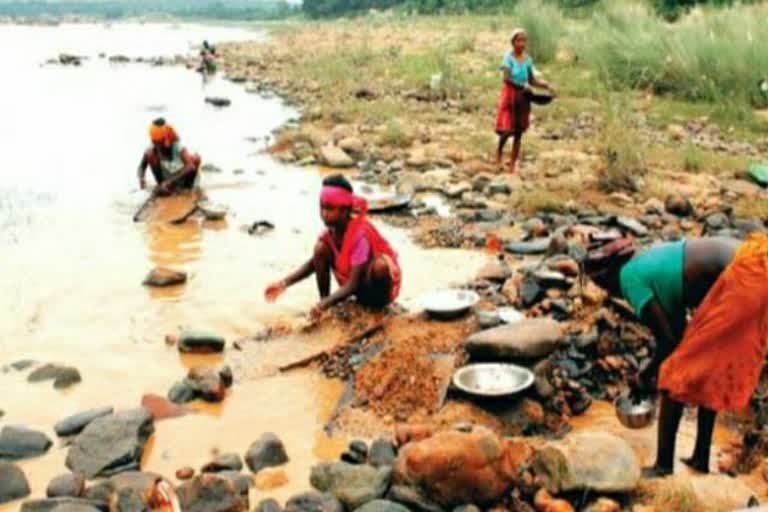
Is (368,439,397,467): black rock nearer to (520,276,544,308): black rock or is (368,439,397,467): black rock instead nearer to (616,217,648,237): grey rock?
(520,276,544,308): black rock

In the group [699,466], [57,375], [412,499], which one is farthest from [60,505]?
[699,466]

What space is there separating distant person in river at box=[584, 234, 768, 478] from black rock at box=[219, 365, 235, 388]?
2252mm

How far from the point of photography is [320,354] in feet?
16.3

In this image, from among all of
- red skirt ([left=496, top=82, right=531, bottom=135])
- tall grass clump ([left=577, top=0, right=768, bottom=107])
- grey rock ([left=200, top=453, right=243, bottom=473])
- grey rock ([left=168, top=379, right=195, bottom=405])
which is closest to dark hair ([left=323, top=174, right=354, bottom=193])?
grey rock ([left=168, top=379, right=195, bottom=405])

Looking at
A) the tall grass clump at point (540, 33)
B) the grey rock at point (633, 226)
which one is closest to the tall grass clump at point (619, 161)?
the grey rock at point (633, 226)

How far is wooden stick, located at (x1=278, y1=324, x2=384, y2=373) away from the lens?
493 cm

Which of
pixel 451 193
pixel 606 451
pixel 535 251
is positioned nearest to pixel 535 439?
pixel 606 451

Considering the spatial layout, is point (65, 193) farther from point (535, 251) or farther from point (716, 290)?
point (716, 290)

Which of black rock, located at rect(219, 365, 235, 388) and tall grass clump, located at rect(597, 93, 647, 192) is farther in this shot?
tall grass clump, located at rect(597, 93, 647, 192)

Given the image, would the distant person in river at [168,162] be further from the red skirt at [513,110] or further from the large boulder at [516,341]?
the large boulder at [516,341]

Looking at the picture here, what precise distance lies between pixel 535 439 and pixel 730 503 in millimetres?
966

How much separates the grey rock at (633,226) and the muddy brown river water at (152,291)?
122 cm

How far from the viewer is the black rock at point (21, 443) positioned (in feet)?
13.3

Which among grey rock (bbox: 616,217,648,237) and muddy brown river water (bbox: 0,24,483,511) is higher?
grey rock (bbox: 616,217,648,237)
